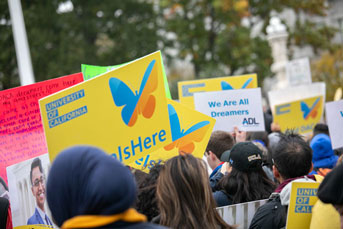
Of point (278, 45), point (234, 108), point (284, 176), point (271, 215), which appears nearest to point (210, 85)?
point (234, 108)

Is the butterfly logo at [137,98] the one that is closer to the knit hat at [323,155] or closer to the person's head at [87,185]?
the person's head at [87,185]

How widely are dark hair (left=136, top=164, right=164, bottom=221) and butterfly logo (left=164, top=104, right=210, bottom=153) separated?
2.84ft

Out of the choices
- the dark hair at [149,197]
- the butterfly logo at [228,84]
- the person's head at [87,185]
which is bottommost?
the dark hair at [149,197]

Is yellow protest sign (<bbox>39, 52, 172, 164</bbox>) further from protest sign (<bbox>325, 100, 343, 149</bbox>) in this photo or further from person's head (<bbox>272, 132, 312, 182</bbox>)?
protest sign (<bbox>325, 100, 343, 149</bbox>)

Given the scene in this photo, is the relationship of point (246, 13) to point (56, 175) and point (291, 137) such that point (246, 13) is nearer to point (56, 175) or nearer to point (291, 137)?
point (291, 137)

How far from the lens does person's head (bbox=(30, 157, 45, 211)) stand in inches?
148

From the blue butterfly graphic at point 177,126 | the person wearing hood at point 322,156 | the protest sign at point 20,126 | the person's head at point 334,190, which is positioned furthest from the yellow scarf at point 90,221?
the person wearing hood at point 322,156

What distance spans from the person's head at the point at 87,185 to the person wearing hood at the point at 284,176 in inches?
62.9

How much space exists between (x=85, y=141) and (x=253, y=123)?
316cm

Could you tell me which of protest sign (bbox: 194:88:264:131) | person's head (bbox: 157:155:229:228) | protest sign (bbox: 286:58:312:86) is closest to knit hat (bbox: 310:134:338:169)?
protest sign (bbox: 194:88:264:131)

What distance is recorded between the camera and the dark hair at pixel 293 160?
3631mm

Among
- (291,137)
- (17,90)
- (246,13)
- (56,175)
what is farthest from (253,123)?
(246,13)

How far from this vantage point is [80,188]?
1925 mm

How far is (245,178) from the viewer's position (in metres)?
3.84
